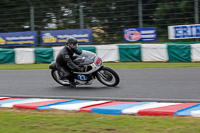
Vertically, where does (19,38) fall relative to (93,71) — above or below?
above

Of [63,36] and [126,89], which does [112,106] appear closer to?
[126,89]

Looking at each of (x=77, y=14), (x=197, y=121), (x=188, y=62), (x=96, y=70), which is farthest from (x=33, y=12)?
(x=197, y=121)

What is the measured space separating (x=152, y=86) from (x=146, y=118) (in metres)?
3.61

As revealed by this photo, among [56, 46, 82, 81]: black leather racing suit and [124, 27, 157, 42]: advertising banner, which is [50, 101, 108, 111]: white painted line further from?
[124, 27, 157, 42]: advertising banner

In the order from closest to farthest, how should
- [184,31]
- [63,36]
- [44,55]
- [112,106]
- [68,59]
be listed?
[112,106], [68,59], [184,31], [44,55], [63,36]

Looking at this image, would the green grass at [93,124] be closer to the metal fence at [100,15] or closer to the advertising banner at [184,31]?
the advertising banner at [184,31]

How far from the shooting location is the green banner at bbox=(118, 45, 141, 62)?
679 inches

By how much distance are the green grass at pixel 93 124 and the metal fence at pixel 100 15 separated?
1361cm

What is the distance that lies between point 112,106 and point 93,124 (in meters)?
1.30

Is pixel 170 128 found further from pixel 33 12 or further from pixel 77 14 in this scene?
pixel 33 12

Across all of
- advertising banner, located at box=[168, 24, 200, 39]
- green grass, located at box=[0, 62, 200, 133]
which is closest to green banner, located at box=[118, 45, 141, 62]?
advertising banner, located at box=[168, 24, 200, 39]

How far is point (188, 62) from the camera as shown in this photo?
1590 centimetres

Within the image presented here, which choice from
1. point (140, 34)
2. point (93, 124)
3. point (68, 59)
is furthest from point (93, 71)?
point (140, 34)

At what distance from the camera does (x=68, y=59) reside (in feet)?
27.8
